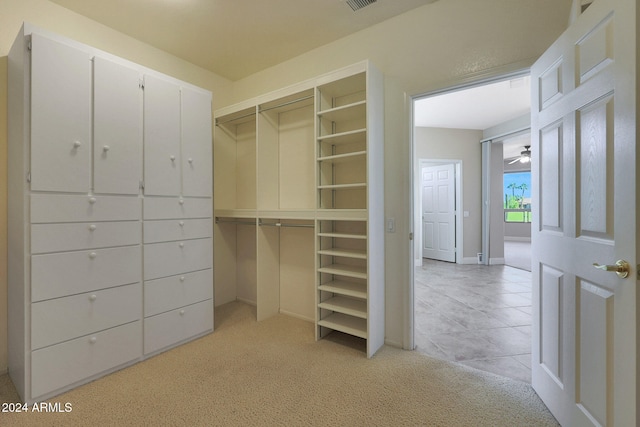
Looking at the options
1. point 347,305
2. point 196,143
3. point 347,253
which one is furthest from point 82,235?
point 347,305

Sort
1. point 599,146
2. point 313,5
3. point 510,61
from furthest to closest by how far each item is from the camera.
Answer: point 313,5 < point 510,61 < point 599,146

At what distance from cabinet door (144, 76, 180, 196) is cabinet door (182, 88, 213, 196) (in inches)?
2.5

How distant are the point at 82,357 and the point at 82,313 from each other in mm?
296

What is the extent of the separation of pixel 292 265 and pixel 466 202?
4634mm

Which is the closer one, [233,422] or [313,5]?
[233,422]

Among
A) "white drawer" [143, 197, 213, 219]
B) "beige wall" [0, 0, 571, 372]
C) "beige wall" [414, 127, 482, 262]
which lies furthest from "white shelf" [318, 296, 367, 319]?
"beige wall" [414, 127, 482, 262]

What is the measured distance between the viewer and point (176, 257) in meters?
2.39

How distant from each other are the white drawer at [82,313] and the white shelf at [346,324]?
5.03 feet

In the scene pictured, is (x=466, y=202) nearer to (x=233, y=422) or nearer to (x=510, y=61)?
(x=510, y=61)

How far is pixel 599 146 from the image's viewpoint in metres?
1.23

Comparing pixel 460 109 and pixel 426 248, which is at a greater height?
pixel 460 109

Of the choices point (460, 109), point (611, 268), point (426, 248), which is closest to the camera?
point (611, 268)

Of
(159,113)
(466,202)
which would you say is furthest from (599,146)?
(466,202)

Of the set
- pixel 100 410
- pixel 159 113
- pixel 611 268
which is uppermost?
pixel 159 113
